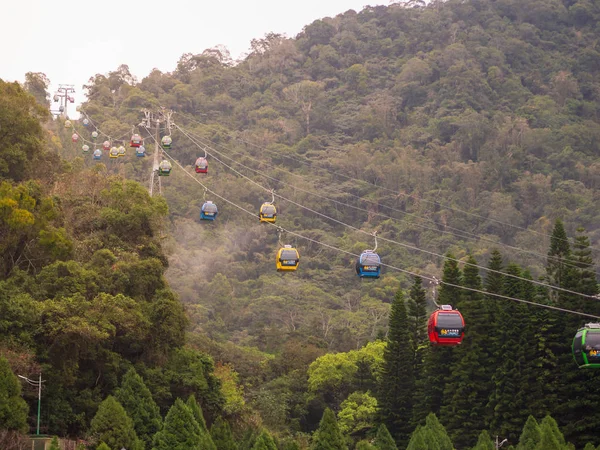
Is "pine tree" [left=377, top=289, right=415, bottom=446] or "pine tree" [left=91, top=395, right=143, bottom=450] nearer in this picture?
"pine tree" [left=91, top=395, right=143, bottom=450]

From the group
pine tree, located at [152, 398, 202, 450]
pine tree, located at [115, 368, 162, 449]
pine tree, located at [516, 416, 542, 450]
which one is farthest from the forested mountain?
pine tree, located at [152, 398, 202, 450]

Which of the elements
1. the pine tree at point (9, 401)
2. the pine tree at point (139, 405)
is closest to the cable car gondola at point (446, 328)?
the pine tree at point (139, 405)

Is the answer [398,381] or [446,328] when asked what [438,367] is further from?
[446,328]

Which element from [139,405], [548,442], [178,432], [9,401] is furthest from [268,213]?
[548,442]

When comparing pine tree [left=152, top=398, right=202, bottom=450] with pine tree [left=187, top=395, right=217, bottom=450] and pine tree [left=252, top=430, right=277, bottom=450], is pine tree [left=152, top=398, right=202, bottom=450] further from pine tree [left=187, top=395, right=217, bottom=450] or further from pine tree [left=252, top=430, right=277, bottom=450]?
pine tree [left=252, top=430, right=277, bottom=450]

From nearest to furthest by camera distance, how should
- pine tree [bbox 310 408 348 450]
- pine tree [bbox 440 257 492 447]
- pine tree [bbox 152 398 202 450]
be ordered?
pine tree [bbox 152 398 202 450] < pine tree [bbox 310 408 348 450] < pine tree [bbox 440 257 492 447]
